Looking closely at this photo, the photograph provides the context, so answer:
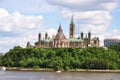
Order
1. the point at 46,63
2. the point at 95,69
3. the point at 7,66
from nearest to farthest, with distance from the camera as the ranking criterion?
the point at 95,69, the point at 46,63, the point at 7,66

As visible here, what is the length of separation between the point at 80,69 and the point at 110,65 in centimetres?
1083

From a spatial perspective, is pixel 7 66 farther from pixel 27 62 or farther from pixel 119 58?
pixel 119 58

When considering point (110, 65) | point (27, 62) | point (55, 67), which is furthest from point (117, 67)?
point (27, 62)

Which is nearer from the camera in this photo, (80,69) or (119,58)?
(80,69)

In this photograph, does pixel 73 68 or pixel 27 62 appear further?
pixel 27 62

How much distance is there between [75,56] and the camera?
19775 centimetres

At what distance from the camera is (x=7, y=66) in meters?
191

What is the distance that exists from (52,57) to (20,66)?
16.2 meters

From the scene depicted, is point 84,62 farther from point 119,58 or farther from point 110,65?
point 119,58

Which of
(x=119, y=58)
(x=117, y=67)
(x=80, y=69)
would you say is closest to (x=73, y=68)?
(x=80, y=69)

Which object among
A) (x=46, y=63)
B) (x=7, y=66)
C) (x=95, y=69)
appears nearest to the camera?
(x=95, y=69)

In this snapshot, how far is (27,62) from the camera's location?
186 meters

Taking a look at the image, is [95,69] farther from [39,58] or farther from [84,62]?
[39,58]

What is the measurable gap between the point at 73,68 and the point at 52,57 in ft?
87.2
